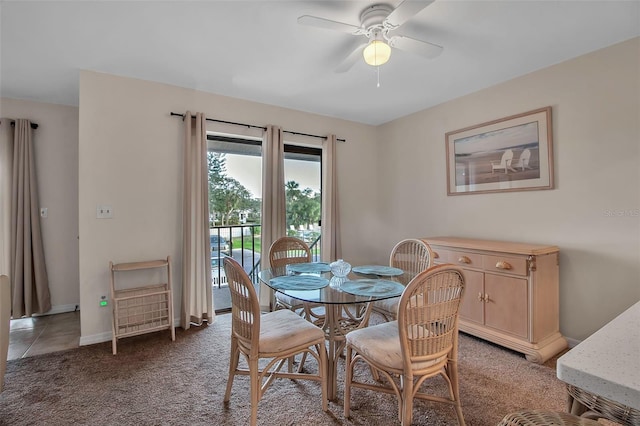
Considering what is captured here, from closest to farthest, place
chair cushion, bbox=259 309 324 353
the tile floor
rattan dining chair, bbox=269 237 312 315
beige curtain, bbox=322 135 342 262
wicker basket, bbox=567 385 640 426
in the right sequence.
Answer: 1. wicker basket, bbox=567 385 640 426
2. chair cushion, bbox=259 309 324 353
3. the tile floor
4. rattan dining chair, bbox=269 237 312 315
5. beige curtain, bbox=322 135 342 262

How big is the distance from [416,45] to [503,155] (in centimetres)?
163

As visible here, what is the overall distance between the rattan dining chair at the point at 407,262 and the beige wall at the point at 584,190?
1137 millimetres

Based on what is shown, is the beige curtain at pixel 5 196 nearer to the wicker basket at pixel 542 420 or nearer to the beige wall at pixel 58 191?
the beige wall at pixel 58 191

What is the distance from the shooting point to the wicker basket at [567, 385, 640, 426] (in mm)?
660

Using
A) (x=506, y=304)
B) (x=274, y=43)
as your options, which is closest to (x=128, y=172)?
(x=274, y=43)

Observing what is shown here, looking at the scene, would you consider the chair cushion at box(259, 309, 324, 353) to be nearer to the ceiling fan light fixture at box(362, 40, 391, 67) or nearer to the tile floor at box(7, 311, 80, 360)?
the ceiling fan light fixture at box(362, 40, 391, 67)

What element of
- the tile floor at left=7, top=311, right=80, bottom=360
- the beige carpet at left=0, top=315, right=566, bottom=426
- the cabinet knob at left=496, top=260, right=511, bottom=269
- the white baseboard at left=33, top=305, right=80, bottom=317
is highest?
the cabinet knob at left=496, top=260, right=511, bottom=269

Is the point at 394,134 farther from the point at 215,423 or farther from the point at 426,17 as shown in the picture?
the point at 215,423

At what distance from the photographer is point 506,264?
2.44 meters

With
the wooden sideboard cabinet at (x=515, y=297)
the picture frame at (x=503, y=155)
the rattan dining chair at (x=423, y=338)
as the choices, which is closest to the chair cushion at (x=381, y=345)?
the rattan dining chair at (x=423, y=338)

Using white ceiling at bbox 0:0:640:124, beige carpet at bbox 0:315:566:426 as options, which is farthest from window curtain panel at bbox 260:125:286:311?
beige carpet at bbox 0:315:566:426

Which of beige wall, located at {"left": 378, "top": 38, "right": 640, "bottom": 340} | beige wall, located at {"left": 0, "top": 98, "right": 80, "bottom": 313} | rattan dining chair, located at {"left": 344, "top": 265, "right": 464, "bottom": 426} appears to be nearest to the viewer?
rattan dining chair, located at {"left": 344, "top": 265, "right": 464, "bottom": 426}

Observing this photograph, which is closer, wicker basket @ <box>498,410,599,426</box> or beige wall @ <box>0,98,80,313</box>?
wicker basket @ <box>498,410,599,426</box>

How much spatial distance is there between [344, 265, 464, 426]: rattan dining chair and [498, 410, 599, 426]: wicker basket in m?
0.63
